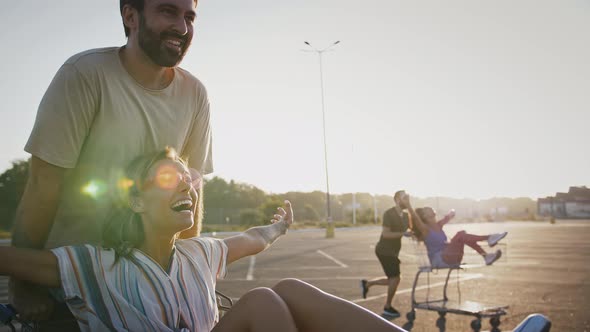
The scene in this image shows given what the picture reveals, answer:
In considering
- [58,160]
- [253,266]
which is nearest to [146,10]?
[58,160]

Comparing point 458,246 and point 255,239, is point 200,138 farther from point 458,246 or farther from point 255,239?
point 458,246

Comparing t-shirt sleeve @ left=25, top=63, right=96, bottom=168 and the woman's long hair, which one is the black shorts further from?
t-shirt sleeve @ left=25, top=63, right=96, bottom=168

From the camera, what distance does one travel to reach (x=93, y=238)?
2.01 metres

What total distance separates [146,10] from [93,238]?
97cm

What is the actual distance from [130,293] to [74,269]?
219 mm

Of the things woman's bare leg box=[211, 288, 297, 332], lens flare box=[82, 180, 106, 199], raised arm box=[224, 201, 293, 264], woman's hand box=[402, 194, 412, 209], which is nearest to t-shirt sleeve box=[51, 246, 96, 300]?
lens flare box=[82, 180, 106, 199]

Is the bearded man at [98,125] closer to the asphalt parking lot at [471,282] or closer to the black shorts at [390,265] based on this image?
the asphalt parking lot at [471,282]

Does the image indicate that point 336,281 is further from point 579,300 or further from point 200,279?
point 200,279

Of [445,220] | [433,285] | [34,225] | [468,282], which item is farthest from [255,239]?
[468,282]

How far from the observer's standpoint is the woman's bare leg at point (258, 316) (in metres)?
1.90

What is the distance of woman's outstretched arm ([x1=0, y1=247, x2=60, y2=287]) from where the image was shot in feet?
5.53

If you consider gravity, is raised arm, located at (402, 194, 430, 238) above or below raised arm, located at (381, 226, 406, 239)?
above

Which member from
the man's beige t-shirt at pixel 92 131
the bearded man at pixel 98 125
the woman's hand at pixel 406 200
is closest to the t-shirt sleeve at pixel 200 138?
the bearded man at pixel 98 125

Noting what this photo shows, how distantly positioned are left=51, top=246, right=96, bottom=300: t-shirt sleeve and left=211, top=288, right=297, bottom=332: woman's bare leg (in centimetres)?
53
